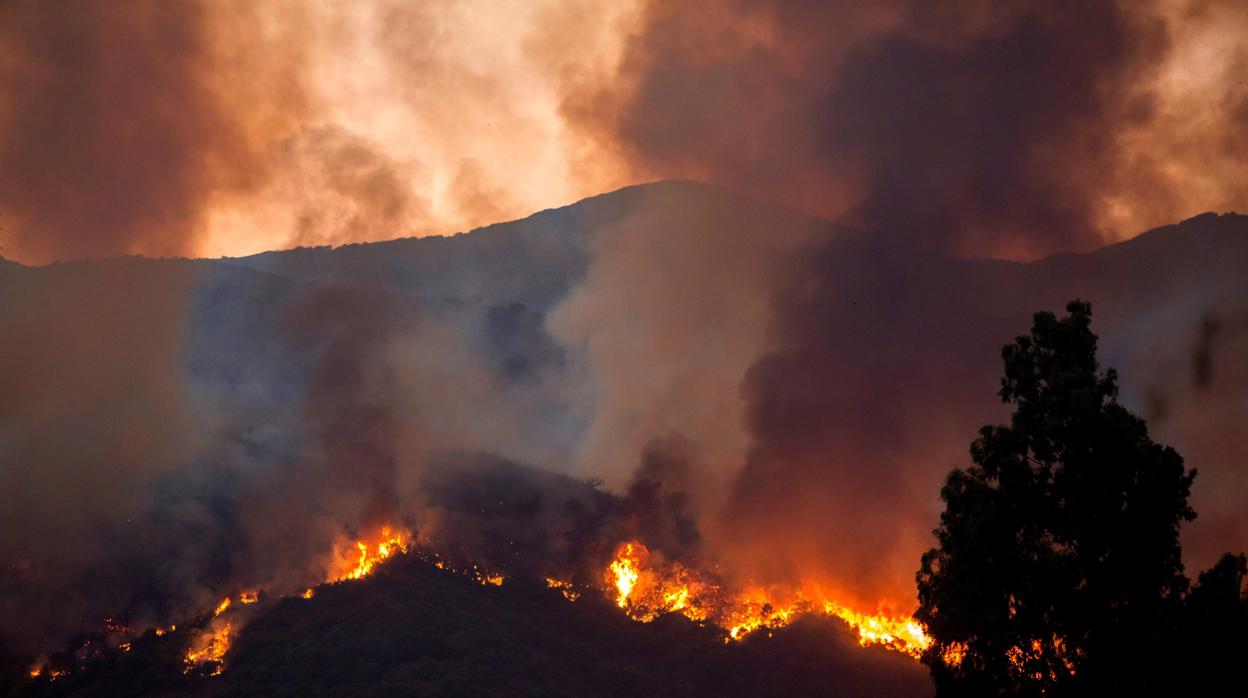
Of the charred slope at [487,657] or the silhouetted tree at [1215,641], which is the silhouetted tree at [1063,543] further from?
the charred slope at [487,657]

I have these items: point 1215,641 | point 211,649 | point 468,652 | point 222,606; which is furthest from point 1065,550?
point 222,606

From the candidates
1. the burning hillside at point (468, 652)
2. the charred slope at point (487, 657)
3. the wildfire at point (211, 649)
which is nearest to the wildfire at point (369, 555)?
the burning hillside at point (468, 652)

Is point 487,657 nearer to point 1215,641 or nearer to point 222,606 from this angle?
point 222,606

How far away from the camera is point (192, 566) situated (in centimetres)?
7825

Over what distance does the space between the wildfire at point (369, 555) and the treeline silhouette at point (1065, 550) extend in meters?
65.2

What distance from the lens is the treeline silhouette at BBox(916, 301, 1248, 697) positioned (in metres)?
26.8

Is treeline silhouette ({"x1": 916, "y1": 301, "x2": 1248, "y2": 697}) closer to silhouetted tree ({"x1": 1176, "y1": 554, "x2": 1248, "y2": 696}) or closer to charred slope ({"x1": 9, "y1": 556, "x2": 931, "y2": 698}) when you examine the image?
silhouetted tree ({"x1": 1176, "y1": 554, "x2": 1248, "y2": 696})

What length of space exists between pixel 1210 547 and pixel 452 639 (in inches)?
2196

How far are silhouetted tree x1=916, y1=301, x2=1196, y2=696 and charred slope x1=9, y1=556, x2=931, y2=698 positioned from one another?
1682 inches

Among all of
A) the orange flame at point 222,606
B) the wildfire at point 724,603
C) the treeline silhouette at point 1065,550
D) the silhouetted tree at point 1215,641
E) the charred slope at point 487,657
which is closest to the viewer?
the silhouetted tree at point 1215,641

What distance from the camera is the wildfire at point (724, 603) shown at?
71.6 meters

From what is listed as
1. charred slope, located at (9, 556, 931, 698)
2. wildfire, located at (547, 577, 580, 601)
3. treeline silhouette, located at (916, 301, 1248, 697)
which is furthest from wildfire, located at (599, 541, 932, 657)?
treeline silhouette, located at (916, 301, 1248, 697)

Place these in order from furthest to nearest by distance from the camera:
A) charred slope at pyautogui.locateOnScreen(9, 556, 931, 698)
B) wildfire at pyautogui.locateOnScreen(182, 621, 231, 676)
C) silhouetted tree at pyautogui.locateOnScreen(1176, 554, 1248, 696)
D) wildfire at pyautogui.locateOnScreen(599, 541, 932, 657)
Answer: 1. wildfire at pyautogui.locateOnScreen(599, 541, 932, 657)
2. wildfire at pyautogui.locateOnScreen(182, 621, 231, 676)
3. charred slope at pyautogui.locateOnScreen(9, 556, 931, 698)
4. silhouetted tree at pyautogui.locateOnScreen(1176, 554, 1248, 696)

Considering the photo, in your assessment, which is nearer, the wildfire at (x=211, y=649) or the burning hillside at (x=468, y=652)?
the burning hillside at (x=468, y=652)
